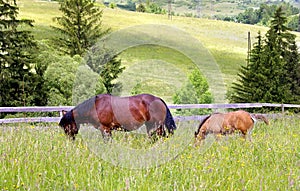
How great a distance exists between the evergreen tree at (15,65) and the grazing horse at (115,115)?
19.0m

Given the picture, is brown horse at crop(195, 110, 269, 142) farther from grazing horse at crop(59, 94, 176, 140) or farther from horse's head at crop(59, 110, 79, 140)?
horse's head at crop(59, 110, 79, 140)

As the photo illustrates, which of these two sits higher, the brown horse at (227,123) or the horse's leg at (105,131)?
the horse's leg at (105,131)

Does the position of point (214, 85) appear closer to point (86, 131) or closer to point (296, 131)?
point (86, 131)

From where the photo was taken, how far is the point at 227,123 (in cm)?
833

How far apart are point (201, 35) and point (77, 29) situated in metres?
27.3

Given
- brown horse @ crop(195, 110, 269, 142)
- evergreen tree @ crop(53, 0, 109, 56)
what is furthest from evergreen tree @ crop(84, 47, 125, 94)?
evergreen tree @ crop(53, 0, 109, 56)

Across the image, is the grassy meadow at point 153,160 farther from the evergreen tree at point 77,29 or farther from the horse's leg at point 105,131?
the evergreen tree at point 77,29

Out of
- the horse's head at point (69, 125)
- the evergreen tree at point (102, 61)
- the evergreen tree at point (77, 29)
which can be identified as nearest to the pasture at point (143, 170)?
the horse's head at point (69, 125)

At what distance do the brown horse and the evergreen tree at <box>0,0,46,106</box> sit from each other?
1856 centimetres

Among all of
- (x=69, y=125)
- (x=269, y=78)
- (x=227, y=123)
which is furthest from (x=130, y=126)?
(x=269, y=78)

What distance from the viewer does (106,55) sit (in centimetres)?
702

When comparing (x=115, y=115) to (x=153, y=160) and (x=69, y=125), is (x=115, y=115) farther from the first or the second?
(x=153, y=160)

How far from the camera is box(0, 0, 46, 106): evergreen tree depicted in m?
26.0

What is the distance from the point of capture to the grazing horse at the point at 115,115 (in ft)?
22.2
